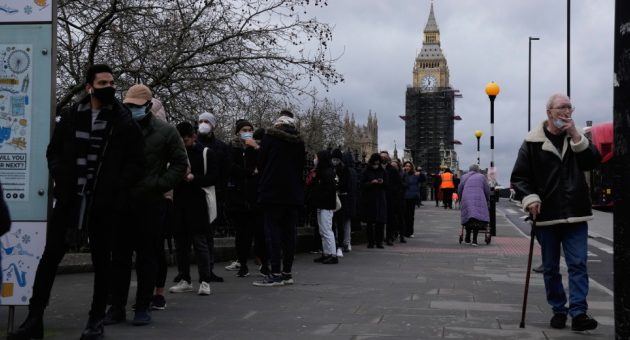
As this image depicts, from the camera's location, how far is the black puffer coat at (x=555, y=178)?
→ 20.3ft

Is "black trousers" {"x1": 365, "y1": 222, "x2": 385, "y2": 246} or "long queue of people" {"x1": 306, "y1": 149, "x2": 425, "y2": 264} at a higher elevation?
"long queue of people" {"x1": 306, "y1": 149, "x2": 425, "y2": 264}

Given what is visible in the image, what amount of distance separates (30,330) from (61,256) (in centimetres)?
52

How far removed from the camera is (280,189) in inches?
332

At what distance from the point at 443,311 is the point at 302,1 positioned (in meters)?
8.30

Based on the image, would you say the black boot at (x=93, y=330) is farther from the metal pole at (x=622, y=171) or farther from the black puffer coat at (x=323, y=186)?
the black puffer coat at (x=323, y=186)

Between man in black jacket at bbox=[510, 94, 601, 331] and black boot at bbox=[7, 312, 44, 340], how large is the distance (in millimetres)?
3684

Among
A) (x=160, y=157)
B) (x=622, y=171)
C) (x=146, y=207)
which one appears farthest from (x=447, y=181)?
(x=622, y=171)

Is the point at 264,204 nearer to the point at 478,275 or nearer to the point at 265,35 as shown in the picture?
the point at 478,275

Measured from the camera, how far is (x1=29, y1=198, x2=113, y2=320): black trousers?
531 cm

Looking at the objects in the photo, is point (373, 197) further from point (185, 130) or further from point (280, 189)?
point (185, 130)

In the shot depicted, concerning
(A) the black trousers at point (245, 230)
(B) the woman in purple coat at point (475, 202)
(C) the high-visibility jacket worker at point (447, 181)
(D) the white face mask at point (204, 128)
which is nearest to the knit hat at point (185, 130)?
(D) the white face mask at point (204, 128)

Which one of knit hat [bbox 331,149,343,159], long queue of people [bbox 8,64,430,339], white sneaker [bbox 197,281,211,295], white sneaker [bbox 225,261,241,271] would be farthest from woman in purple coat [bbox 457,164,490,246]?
white sneaker [bbox 197,281,211,295]

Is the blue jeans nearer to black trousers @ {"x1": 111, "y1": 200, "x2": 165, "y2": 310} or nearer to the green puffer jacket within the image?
the green puffer jacket

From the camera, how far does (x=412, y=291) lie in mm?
8328
